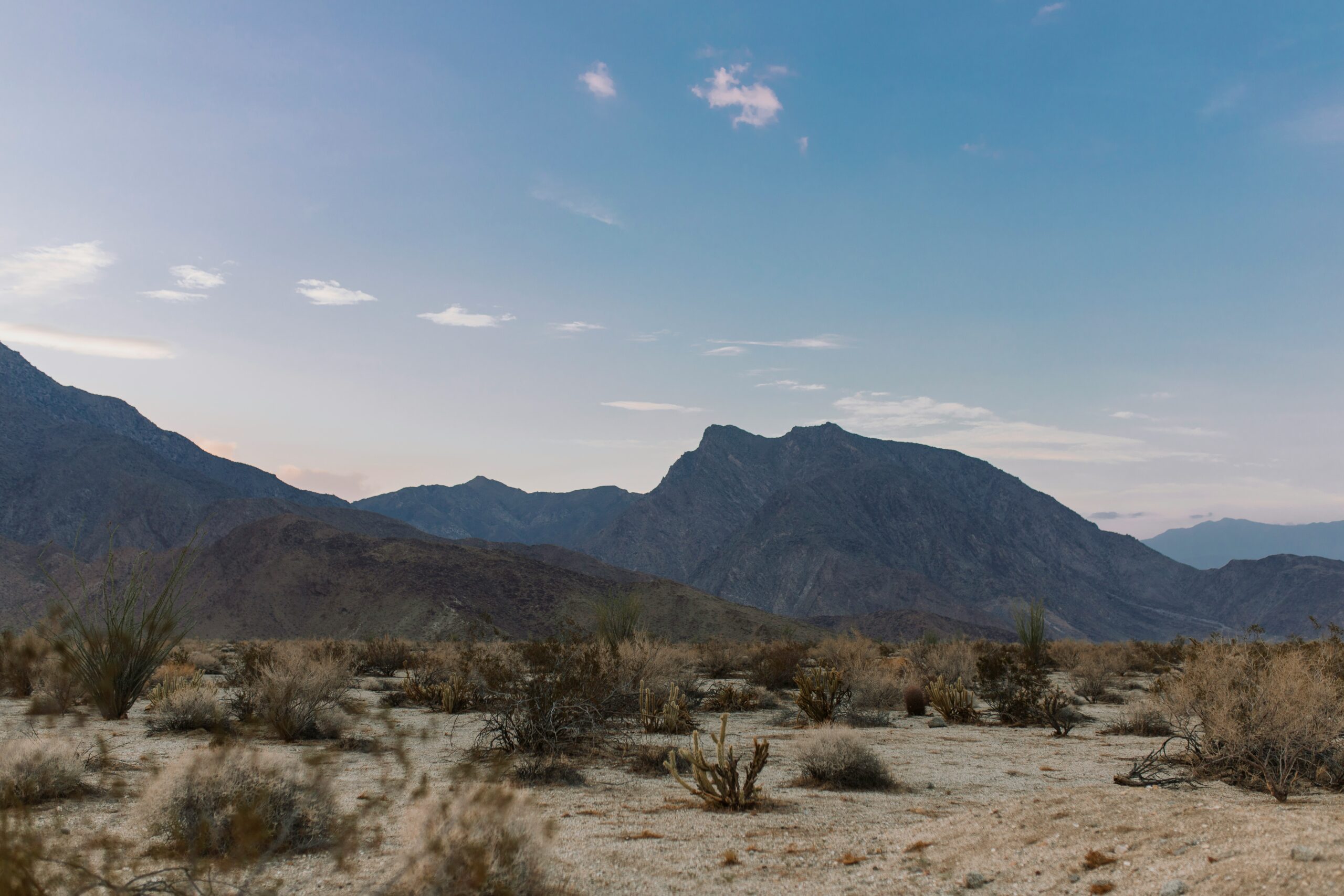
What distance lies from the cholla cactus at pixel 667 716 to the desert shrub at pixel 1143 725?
24.5ft

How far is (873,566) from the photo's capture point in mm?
116125

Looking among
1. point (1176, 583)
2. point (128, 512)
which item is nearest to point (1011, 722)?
point (128, 512)

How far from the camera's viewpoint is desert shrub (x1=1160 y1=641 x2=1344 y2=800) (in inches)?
333

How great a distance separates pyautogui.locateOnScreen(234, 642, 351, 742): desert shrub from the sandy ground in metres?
1.07

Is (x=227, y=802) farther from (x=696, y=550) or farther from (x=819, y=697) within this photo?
(x=696, y=550)

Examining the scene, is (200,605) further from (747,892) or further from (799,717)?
(747,892)

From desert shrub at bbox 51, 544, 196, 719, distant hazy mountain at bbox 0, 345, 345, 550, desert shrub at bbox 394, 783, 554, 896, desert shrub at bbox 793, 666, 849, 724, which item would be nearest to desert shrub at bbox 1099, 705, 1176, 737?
desert shrub at bbox 793, 666, 849, 724

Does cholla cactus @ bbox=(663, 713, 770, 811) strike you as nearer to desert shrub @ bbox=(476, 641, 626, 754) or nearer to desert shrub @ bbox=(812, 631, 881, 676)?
desert shrub @ bbox=(476, 641, 626, 754)

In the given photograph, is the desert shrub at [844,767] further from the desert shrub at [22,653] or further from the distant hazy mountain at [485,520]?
the distant hazy mountain at [485,520]

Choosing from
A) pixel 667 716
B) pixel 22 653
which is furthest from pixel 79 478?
pixel 22 653

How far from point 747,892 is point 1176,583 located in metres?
151

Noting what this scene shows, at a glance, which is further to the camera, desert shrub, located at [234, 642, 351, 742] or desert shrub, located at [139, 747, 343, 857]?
desert shrub, located at [234, 642, 351, 742]

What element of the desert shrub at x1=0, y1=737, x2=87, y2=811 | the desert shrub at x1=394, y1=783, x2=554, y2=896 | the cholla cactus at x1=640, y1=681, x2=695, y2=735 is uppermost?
the desert shrub at x1=394, y1=783, x2=554, y2=896

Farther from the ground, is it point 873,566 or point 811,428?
point 811,428
